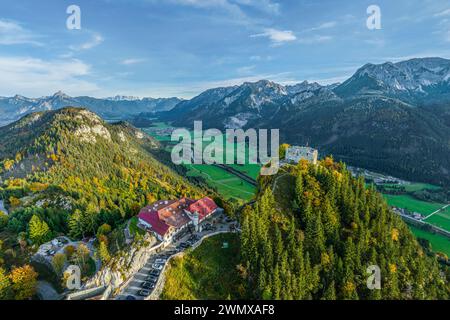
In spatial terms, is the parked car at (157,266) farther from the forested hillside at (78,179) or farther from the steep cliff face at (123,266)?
the forested hillside at (78,179)

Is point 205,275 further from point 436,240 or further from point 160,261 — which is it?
point 436,240

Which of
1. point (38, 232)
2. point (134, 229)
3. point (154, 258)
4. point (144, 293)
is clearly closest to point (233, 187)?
point (134, 229)

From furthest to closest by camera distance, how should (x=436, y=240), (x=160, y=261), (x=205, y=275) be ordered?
(x=436, y=240)
(x=160, y=261)
(x=205, y=275)

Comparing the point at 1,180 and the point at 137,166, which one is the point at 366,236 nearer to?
the point at 137,166

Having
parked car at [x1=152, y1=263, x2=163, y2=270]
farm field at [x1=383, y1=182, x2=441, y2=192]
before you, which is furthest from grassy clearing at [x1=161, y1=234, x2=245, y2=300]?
farm field at [x1=383, y1=182, x2=441, y2=192]

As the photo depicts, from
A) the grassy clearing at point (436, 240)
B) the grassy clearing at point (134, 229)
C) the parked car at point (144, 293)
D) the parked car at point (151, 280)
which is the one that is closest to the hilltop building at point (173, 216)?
the grassy clearing at point (134, 229)

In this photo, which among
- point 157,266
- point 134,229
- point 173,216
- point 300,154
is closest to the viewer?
point 157,266
